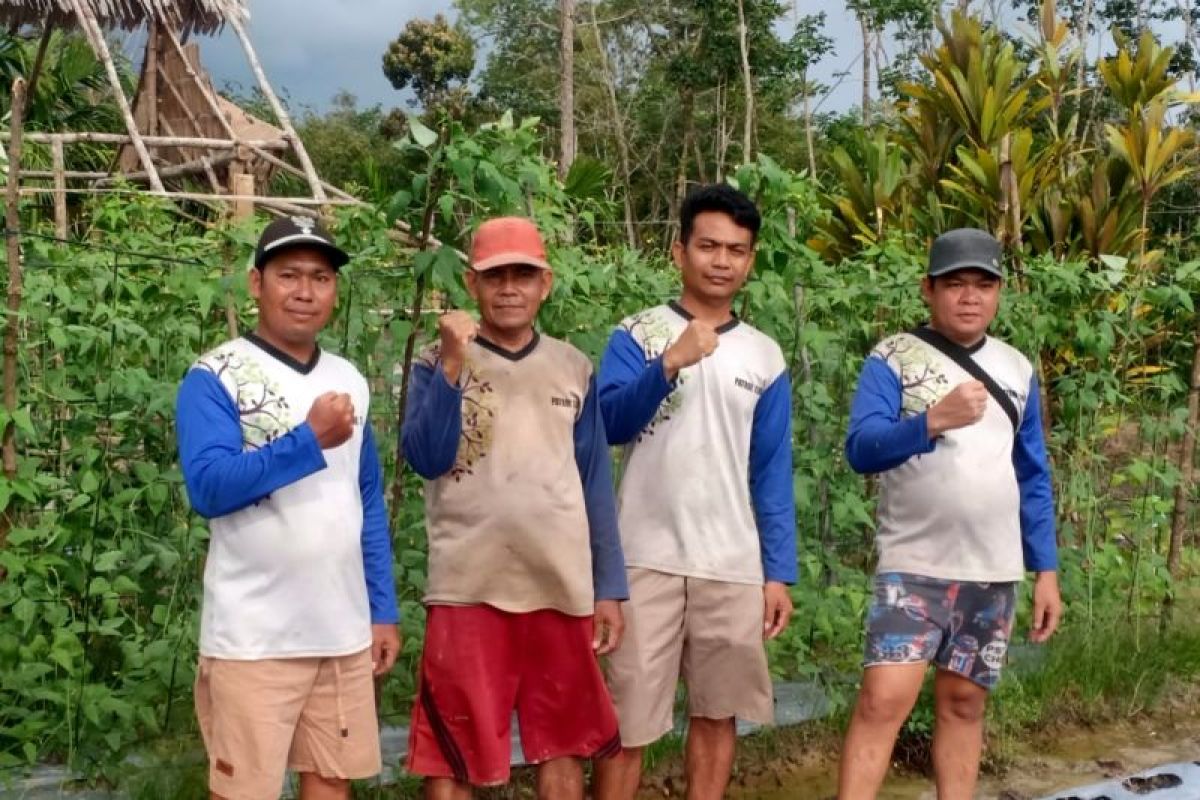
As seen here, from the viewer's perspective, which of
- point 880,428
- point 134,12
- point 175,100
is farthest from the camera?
point 175,100

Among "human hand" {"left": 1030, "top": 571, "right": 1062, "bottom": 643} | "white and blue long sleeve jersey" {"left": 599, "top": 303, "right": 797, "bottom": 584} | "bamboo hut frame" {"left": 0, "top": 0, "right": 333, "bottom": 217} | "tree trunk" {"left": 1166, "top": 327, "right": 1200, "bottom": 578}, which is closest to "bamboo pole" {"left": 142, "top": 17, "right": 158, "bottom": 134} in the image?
"bamboo hut frame" {"left": 0, "top": 0, "right": 333, "bottom": 217}

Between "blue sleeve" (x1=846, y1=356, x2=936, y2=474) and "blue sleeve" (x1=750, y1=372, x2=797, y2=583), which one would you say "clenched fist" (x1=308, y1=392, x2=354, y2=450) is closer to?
"blue sleeve" (x1=750, y1=372, x2=797, y2=583)

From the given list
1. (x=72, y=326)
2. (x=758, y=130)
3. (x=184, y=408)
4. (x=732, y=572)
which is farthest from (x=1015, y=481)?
(x=758, y=130)

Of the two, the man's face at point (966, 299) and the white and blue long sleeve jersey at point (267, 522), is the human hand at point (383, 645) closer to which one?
the white and blue long sleeve jersey at point (267, 522)

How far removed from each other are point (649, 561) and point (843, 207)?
231 inches

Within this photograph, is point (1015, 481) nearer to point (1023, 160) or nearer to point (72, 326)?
point (72, 326)

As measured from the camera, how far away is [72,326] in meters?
3.18

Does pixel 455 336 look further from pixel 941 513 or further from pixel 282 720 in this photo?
pixel 941 513

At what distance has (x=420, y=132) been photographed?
2.67 metres

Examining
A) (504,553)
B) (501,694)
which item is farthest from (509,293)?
(501,694)

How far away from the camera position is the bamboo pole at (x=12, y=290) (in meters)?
2.85

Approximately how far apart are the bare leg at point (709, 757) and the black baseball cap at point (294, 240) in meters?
1.45

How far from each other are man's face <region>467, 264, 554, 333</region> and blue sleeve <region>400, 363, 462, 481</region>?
0.60ft

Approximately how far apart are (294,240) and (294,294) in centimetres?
10
